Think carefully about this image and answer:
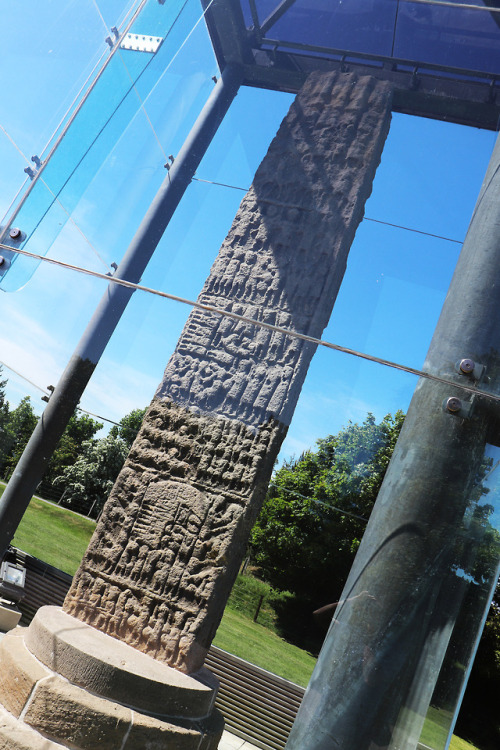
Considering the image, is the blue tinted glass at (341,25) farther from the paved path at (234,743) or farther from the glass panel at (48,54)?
the paved path at (234,743)

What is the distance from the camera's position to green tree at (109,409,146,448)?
1.90 meters

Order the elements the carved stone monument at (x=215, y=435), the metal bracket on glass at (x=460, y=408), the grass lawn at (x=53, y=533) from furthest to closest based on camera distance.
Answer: the grass lawn at (x=53, y=533) < the carved stone monument at (x=215, y=435) < the metal bracket on glass at (x=460, y=408)

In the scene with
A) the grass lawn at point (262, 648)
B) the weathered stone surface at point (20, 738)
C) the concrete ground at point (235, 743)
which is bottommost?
the concrete ground at point (235, 743)

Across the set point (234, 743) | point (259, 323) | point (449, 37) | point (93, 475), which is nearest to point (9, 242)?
point (93, 475)

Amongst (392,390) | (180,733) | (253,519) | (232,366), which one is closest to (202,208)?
(232,366)

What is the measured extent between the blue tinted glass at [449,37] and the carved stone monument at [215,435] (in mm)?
213

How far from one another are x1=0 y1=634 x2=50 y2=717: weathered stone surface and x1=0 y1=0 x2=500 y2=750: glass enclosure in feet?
1.66

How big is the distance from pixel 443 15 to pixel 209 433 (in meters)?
2.09

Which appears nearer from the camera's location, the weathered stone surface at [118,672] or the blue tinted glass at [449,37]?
the weathered stone surface at [118,672]

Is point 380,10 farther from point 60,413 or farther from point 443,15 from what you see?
point 60,413

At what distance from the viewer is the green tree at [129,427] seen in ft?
6.24

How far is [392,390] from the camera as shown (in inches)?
65.1

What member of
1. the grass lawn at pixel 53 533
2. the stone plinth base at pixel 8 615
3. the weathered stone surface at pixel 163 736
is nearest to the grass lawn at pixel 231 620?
the grass lawn at pixel 53 533

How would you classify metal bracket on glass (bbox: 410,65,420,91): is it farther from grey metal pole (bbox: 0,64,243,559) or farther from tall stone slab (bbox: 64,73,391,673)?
grey metal pole (bbox: 0,64,243,559)
